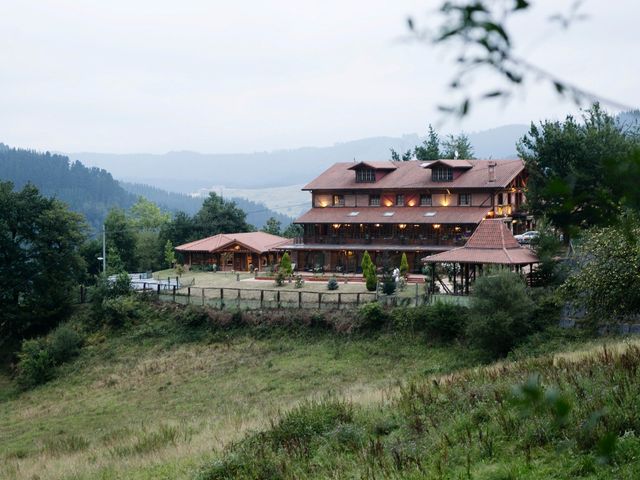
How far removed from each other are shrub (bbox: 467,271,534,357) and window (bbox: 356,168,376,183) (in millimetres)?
25944

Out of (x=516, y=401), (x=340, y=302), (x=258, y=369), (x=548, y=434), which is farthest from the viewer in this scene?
(x=340, y=302)

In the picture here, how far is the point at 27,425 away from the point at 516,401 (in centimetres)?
2910

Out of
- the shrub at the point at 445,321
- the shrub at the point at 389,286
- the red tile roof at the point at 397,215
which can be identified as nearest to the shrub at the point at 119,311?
the shrub at the point at 389,286

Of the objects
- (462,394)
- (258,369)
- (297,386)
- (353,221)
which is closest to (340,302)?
(258,369)

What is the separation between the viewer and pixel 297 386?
27.4 metres

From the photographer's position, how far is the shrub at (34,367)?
117 feet

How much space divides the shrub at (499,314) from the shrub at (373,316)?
20.0 feet

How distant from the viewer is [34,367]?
35.9 m

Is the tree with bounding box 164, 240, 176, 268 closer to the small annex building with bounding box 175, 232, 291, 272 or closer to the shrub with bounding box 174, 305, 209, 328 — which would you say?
the small annex building with bounding box 175, 232, 291, 272

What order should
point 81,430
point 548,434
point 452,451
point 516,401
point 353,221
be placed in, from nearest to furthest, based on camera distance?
point 516,401, point 548,434, point 452,451, point 81,430, point 353,221

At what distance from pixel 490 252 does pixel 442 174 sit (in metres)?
15.6

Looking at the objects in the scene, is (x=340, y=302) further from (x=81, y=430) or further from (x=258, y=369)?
(x=81, y=430)

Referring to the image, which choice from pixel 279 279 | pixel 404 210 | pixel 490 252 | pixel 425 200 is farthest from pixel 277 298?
pixel 425 200

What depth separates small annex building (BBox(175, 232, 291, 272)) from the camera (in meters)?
54.4
